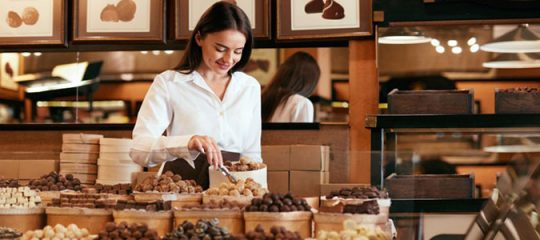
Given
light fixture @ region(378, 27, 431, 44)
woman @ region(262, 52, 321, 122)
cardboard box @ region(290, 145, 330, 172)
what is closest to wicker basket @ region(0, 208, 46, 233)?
cardboard box @ region(290, 145, 330, 172)

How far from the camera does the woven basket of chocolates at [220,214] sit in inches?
101

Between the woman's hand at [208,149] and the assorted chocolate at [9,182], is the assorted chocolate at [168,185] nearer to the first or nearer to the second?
the woman's hand at [208,149]

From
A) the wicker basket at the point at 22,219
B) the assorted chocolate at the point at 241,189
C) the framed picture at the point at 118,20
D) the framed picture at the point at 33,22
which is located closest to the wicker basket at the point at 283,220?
the assorted chocolate at the point at 241,189

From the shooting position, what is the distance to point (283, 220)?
98.7 inches

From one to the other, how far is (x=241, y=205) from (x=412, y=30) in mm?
2659

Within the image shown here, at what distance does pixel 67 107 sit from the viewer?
5465 millimetres

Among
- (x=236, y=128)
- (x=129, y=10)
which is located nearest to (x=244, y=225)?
(x=236, y=128)

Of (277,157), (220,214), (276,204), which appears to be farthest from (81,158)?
(276,204)

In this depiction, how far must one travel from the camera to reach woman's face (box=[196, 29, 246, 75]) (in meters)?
3.32

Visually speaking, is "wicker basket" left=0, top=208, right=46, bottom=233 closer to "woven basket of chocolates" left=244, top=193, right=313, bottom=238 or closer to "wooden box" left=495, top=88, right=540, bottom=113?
"woven basket of chocolates" left=244, top=193, right=313, bottom=238

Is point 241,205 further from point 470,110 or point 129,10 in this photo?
point 129,10

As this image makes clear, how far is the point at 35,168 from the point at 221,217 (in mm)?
850

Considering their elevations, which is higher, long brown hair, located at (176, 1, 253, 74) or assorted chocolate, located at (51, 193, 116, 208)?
long brown hair, located at (176, 1, 253, 74)

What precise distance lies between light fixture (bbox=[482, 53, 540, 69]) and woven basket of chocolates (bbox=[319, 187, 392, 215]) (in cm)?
242
